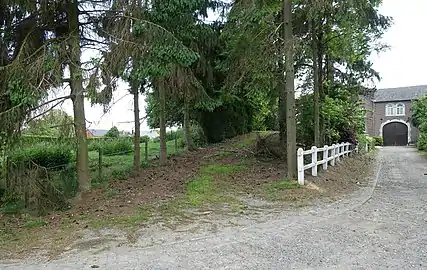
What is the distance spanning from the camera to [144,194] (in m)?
9.75

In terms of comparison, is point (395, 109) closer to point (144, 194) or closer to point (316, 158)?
point (316, 158)

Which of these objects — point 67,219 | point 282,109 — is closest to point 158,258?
point 67,219

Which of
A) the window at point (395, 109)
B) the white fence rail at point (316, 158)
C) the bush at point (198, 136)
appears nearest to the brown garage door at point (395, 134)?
the window at point (395, 109)

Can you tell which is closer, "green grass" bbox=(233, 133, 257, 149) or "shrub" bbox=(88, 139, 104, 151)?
"shrub" bbox=(88, 139, 104, 151)

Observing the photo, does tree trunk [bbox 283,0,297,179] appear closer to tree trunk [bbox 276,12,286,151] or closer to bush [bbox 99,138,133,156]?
tree trunk [bbox 276,12,286,151]

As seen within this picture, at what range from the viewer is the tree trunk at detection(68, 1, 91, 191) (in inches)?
333

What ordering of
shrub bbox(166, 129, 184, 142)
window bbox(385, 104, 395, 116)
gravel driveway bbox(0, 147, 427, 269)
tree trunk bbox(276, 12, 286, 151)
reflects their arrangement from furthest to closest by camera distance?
1. window bbox(385, 104, 395, 116)
2. shrub bbox(166, 129, 184, 142)
3. tree trunk bbox(276, 12, 286, 151)
4. gravel driveway bbox(0, 147, 427, 269)

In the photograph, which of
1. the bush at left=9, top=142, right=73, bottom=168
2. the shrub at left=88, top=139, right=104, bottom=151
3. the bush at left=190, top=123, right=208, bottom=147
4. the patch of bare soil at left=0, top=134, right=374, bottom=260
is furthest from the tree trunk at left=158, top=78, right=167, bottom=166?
the bush at left=190, top=123, right=208, bottom=147

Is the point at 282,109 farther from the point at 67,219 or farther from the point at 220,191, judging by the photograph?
the point at 67,219

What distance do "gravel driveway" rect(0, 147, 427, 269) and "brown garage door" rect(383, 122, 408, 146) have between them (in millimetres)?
55355

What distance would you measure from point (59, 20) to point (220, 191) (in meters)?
5.67

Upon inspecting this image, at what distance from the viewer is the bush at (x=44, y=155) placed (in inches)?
343

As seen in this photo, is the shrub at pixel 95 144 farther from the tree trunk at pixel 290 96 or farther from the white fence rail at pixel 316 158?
the white fence rail at pixel 316 158

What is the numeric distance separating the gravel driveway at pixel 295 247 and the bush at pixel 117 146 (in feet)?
41.7
